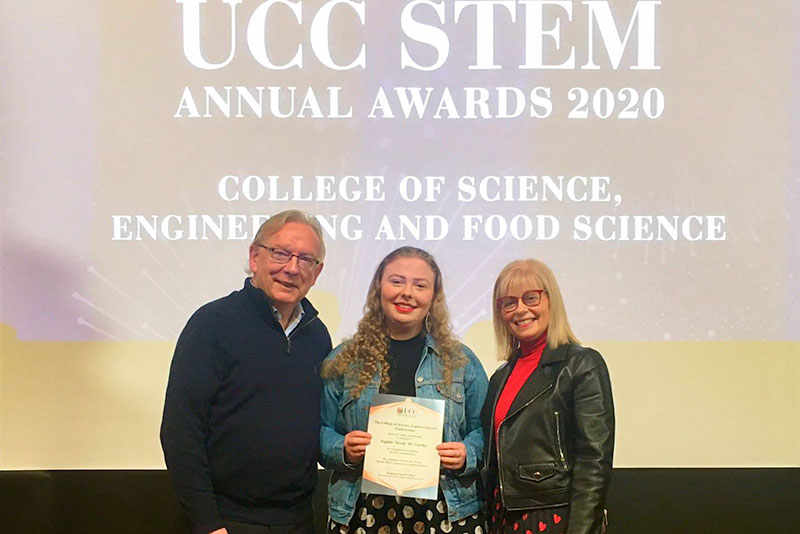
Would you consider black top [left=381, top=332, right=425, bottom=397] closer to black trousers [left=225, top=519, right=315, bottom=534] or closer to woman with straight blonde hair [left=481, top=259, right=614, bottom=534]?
woman with straight blonde hair [left=481, top=259, right=614, bottom=534]

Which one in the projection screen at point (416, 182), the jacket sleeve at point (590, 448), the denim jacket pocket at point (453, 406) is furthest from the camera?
the projection screen at point (416, 182)

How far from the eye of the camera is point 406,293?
219 centimetres

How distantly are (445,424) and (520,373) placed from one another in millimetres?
249

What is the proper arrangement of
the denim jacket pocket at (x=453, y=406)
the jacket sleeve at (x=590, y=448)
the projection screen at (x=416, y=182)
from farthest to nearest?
the projection screen at (x=416, y=182), the denim jacket pocket at (x=453, y=406), the jacket sleeve at (x=590, y=448)

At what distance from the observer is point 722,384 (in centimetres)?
294

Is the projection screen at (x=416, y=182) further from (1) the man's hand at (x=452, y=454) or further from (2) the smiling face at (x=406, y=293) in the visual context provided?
(1) the man's hand at (x=452, y=454)

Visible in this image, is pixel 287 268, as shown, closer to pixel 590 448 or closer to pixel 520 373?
pixel 520 373

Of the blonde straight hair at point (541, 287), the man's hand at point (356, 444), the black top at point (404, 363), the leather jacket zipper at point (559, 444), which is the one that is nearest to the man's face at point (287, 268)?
the black top at point (404, 363)

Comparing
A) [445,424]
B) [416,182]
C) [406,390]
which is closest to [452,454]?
[445,424]

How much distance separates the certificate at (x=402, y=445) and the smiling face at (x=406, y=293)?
8.0 inches

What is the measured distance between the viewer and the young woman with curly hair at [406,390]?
2.18 metres

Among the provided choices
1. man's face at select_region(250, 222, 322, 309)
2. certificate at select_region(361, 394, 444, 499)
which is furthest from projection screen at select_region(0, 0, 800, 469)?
certificate at select_region(361, 394, 444, 499)

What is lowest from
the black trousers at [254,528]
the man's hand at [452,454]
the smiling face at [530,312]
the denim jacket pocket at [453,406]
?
the black trousers at [254,528]

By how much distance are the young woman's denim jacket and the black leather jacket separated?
0.11 metres
